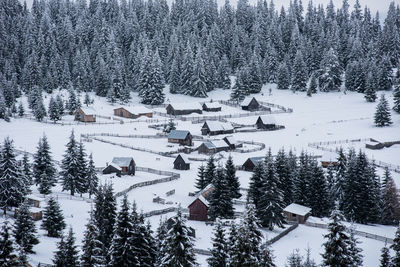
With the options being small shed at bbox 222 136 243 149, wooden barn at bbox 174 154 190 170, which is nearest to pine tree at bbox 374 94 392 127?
small shed at bbox 222 136 243 149

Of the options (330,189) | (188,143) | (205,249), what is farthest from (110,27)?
(205,249)

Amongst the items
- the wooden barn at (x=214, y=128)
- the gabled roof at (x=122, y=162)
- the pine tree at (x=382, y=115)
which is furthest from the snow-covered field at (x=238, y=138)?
the gabled roof at (x=122, y=162)

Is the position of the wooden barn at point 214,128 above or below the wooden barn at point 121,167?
above

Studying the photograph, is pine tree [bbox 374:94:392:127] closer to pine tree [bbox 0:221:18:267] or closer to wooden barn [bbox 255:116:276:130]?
wooden barn [bbox 255:116:276:130]

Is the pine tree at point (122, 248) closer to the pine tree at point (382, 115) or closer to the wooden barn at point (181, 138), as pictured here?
the wooden barn at point (181, 138)

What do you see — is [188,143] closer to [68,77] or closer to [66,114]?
[66,114]
